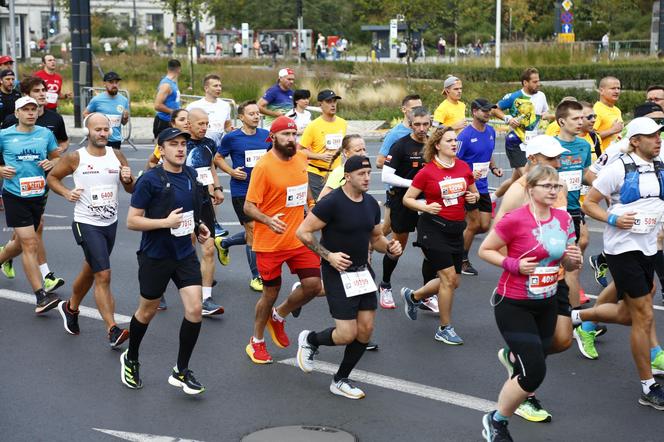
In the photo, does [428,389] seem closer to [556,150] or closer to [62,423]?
[556,150]

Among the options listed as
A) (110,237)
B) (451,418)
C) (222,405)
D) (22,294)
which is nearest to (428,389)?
(451,418)

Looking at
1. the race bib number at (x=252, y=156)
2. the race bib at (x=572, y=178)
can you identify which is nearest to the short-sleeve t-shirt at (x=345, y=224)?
the race bib at (x=572, y=178)

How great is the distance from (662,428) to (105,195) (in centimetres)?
482

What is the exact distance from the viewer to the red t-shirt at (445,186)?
8.94 m

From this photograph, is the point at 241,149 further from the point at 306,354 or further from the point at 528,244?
the point at 528,244

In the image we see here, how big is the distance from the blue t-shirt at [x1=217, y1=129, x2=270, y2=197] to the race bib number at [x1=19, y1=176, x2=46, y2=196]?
1889 millimetres

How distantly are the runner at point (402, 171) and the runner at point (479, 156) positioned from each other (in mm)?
961

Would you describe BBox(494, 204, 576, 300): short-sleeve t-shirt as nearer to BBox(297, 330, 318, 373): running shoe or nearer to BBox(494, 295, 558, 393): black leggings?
BBox(494, 295, 558, 393): black leggings

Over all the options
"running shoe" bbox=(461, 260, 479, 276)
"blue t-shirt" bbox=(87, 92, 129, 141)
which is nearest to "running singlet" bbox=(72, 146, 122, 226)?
"running shoe" bbox=(461, 260, 479, 276)

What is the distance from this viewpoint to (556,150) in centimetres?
723

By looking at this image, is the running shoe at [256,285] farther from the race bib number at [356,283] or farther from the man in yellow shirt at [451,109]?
the man in yellow shirt at [451,109]

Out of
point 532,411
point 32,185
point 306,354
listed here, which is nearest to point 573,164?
point 532,411

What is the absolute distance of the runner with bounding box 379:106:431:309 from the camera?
10039 mm

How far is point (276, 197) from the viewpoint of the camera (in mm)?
8391
